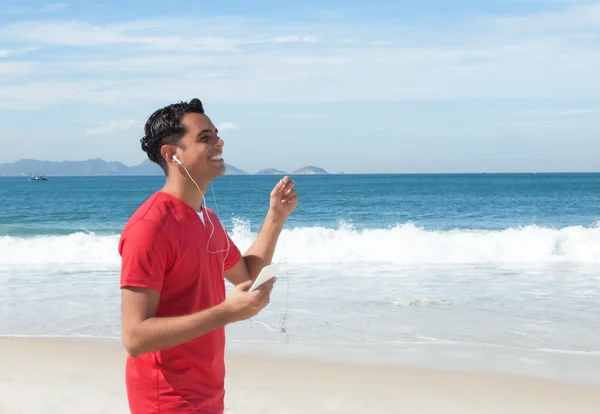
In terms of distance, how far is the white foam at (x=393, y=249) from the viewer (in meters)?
17.7

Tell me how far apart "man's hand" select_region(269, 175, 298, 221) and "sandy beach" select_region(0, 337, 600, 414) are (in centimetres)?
338

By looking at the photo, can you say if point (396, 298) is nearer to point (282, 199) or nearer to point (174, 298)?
point (282, 199)

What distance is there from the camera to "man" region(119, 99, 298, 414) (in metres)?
2.01

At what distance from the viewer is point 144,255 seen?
204 cm

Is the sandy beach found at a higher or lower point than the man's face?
lower

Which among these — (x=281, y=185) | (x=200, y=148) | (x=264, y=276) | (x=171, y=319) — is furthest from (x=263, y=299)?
(x=281, y=185)

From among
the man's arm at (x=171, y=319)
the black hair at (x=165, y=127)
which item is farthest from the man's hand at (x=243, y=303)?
the black hair at (x=165, y=127)

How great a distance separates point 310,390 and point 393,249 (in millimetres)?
12680

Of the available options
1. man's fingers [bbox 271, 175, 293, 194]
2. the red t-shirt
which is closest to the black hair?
the red t-shirt

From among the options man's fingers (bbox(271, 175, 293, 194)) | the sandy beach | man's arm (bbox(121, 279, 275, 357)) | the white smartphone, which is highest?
man's fingers (bbox(271, 175, 293, 194))

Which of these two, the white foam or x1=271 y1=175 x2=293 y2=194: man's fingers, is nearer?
x1=271 y1=175 x2=293 y2=194: man's fingers

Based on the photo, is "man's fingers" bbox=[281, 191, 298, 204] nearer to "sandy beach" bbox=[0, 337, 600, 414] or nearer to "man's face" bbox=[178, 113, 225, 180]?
"man's face" bbox=[178, 113, 225, 180]

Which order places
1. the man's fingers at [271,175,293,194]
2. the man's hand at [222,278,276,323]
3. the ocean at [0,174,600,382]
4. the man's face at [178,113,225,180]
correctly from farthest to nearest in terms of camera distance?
the ocean at [0,174,600,382] < the man's fingers at [271,175,293,194] < the man's face at [178,113,225,180] < the man's hand at [222,278,276,323]

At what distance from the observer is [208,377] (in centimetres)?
223
